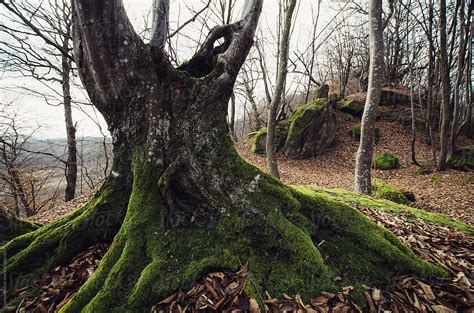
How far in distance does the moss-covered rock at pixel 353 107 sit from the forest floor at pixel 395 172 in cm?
64

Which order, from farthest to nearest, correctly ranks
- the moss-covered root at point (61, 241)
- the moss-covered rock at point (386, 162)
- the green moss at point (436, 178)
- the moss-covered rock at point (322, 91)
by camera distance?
the moss-covered rock at point (322, 91) → the moss-covered rock at point (386, 162) → the green moss at point (436, 178) → the moss-covered root at point (61, 241)

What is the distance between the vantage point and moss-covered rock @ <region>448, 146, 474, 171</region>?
11.2m

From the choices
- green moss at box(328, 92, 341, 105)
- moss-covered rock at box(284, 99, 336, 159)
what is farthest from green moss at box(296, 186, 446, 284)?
green moss at box(328, 92, 341, 105)

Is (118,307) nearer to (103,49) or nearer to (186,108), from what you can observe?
(186,108)

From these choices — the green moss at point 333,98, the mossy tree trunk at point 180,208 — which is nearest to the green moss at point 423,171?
the green moss at point 333,98

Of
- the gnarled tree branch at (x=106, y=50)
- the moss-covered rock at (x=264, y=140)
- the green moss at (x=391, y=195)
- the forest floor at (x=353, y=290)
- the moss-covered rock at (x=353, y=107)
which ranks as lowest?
the green moss at (x=391, y=195)

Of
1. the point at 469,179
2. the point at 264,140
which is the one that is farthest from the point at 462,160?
the point at 264,140

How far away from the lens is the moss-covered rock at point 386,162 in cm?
1325

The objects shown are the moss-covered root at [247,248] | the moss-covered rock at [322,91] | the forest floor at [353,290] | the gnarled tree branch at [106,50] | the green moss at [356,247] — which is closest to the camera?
the forest floor at [353,290]

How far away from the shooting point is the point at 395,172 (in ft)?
41.9

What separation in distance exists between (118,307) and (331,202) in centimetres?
253

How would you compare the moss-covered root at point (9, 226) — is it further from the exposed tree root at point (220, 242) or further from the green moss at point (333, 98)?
the green moss at point (333, 98)

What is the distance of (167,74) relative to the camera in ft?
8.86

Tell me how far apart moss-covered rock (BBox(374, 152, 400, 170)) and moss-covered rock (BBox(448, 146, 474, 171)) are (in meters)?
2.34
